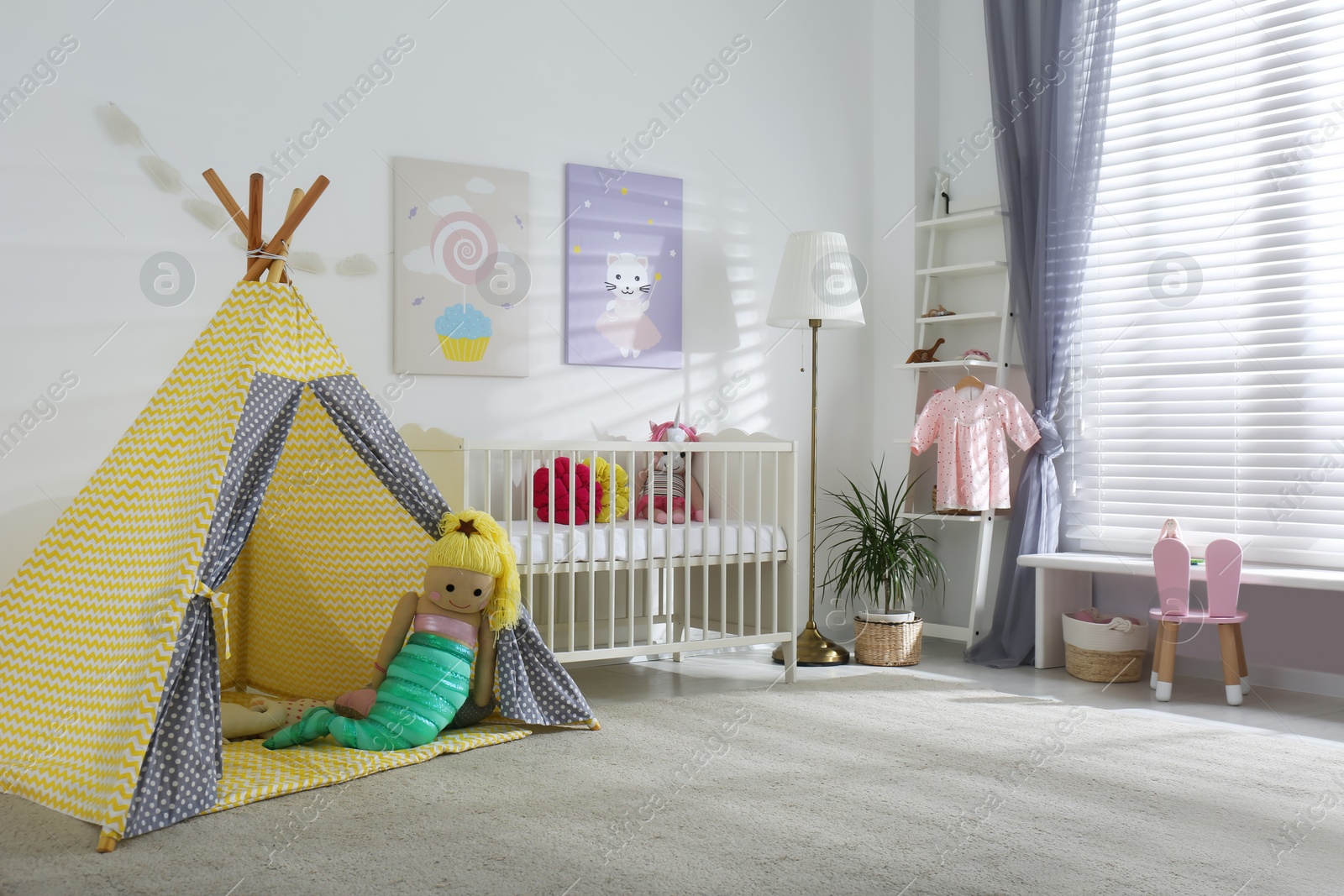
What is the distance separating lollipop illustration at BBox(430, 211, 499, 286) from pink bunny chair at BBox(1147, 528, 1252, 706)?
2398 mm

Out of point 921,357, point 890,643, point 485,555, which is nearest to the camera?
point 485,555

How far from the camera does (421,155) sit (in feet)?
12.1

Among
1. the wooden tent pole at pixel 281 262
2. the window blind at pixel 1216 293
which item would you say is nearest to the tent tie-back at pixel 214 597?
the wooden tent pole at pixel 281 262

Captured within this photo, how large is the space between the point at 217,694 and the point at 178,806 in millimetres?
245

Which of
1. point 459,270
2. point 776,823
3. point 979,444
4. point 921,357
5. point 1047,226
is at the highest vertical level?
point 1047,226

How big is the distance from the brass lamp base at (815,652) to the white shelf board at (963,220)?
5.66 ft

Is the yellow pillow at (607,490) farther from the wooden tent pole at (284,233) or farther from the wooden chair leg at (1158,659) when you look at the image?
the wooden chair leg at (1158,659)

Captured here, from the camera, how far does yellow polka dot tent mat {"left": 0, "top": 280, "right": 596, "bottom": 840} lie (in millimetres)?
2182

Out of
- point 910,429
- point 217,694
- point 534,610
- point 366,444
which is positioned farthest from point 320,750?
point 910,429

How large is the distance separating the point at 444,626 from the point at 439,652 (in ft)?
0.22

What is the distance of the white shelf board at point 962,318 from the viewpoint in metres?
4.28

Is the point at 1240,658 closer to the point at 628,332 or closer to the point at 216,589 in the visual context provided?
the point at 628,332

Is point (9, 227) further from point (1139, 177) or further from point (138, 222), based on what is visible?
point (1139, 177)

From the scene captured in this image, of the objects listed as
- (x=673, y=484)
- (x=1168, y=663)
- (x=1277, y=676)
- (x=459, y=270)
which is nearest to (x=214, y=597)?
(x=459, y=270)
